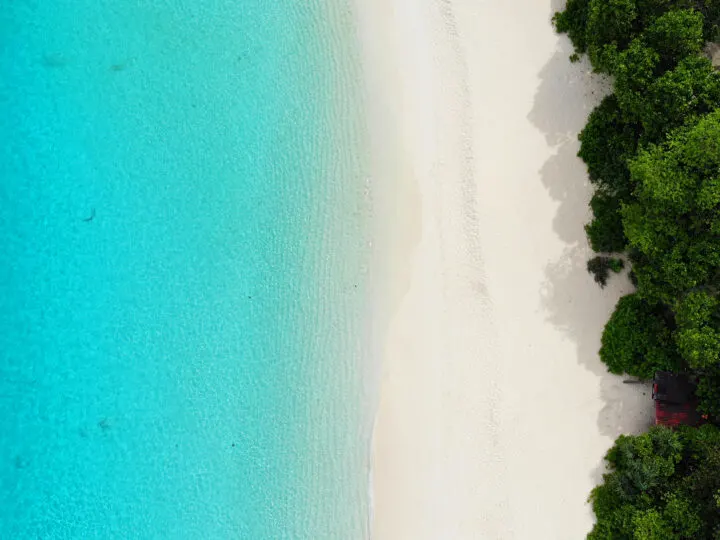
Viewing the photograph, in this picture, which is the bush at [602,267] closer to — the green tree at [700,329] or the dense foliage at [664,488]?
the green tree at [700,329]

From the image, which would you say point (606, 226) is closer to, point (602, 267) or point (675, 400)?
point (602, 267)

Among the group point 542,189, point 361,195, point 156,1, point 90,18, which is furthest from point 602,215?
point 90,18

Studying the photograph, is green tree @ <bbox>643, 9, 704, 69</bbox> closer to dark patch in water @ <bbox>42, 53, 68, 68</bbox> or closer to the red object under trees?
the red object under trees

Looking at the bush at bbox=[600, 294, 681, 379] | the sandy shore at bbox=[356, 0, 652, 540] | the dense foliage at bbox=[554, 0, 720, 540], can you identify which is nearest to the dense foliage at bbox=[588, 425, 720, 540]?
the dense foliage at bbox=[554, 0, 720, 540]

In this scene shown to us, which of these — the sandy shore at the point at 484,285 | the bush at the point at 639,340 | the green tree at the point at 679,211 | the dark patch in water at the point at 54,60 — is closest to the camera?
the green tree at the point at 679,211

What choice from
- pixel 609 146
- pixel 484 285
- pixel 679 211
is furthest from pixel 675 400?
pixel 609 146

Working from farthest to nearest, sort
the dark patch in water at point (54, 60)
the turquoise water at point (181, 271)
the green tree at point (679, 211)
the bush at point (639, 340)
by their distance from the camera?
the dark patch in water at point (54, 60) < the turquoise water at point (181, 271) < the bush at point (639, 340) < the green tree at point (679, 211)

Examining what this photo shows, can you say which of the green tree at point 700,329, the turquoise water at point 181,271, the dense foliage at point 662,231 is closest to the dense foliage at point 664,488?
the dense foliage at point 662,231
